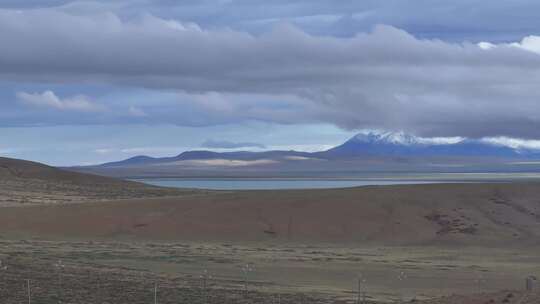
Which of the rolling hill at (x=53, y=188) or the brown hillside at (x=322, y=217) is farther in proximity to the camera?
the rolling hill at (x=53, y=188)

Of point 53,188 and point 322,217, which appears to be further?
point 53,188

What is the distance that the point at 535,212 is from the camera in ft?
196

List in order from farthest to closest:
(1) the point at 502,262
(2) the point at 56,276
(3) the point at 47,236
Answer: (3) the point at 47,236 → (1) the point at 502,262 → (2) the point at 56,276

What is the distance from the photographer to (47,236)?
54.5 meters

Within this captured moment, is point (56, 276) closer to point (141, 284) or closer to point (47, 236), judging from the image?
point (141, 284)

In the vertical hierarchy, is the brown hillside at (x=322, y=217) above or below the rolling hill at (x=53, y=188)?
below

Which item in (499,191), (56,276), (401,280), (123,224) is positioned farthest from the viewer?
(499,191)

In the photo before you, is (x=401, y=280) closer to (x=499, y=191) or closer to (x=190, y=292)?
(x=190, y=292)

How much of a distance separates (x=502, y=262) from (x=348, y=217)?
16158 millimetres

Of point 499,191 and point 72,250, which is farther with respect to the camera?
point 499,191

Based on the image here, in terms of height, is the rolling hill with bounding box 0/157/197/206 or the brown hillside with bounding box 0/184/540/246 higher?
the rolling hill with bounding box 0/157/197/206

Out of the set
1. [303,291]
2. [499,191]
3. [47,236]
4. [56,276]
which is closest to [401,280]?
[303,291]

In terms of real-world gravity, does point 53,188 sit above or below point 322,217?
above

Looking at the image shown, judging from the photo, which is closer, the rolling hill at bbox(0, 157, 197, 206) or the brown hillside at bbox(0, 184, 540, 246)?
the brown hillside at bbox(0, 184, 540, 246)
